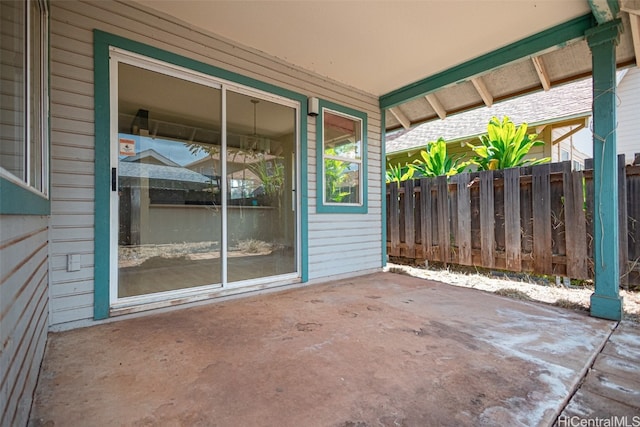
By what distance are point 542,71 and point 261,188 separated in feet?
12.0

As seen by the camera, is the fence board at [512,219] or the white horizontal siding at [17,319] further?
the fence board at [512,219]

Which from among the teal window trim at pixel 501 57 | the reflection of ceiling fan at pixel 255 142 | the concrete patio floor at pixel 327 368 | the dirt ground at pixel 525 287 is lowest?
the dirt ground at pixel 525 287

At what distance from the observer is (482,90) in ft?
12.9

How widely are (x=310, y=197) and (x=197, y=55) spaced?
1.93 meters

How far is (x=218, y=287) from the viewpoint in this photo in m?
3.05

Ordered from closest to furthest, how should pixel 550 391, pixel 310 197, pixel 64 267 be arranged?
pixel 550 391 < pixel 64 267 < pixel 310 197

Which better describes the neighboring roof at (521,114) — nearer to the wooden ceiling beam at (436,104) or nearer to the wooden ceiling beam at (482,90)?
the wooden ceiling beam at (436,104)

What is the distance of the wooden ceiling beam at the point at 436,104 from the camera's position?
14.6 feet

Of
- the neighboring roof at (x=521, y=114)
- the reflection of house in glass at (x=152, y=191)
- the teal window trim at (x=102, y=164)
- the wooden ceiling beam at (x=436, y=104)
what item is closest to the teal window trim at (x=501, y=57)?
the wooden ceiling beam at (x=436, y=104)

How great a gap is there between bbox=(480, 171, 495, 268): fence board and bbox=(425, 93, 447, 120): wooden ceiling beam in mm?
1223

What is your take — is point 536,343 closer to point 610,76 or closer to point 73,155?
point 610,76

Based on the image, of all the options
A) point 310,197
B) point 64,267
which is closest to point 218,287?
point 64,267

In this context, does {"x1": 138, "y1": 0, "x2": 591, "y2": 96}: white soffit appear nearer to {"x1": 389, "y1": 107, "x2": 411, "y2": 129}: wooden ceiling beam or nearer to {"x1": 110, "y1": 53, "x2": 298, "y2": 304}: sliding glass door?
{"x1": 110, "y1": 53, "x2": 298, "y2": 304}: sliding glass door

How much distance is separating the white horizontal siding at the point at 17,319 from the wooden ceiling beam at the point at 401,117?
4727mm
